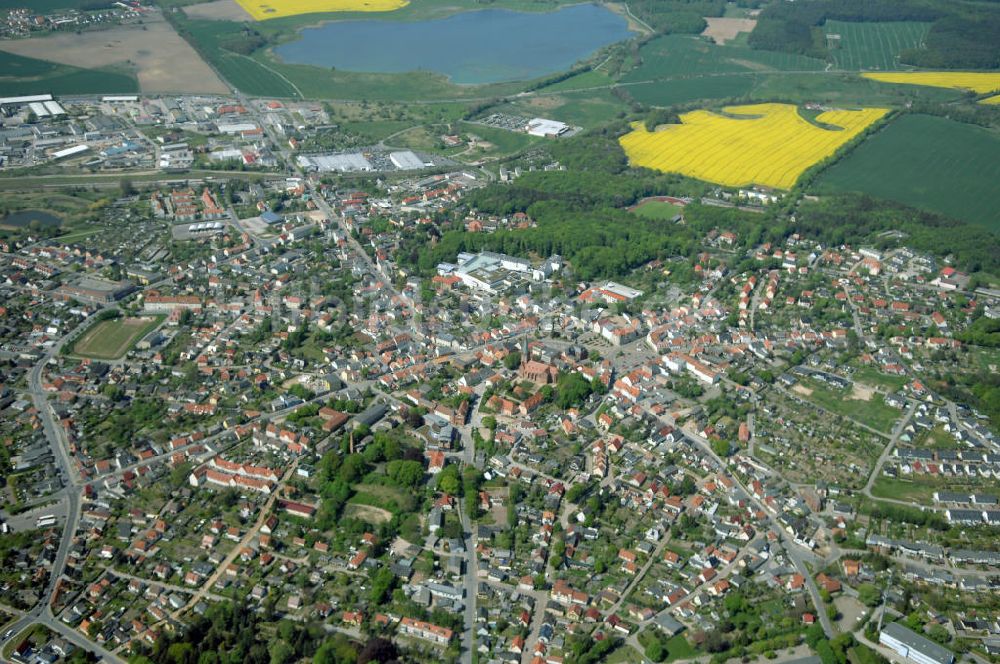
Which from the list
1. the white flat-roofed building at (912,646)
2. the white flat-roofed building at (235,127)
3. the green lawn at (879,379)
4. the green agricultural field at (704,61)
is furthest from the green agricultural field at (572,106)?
the white flat-roofed building at (912,646)

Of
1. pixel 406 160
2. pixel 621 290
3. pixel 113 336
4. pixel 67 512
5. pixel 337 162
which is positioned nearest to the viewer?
pixel 67 512

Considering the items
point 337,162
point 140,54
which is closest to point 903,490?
point 337,162

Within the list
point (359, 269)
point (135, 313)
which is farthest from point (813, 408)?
point (135, 313)

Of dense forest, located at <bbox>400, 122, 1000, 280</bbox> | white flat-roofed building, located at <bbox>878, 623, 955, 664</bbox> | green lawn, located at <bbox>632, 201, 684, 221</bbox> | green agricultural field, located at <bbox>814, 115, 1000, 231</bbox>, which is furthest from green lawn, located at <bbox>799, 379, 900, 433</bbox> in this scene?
green agricultural field, located at <bbox>814, 115, 1000, 231</bbox>

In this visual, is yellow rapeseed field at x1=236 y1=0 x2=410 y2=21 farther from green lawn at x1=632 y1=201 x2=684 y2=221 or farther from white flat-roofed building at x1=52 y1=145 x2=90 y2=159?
green lawn at x1=632 y1=201 x2=684 y2=221

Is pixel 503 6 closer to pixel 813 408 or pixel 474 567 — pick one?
pixel 813 408

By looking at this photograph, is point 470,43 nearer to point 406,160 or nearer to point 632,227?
point 406,160
